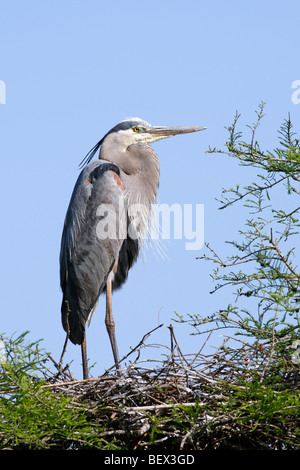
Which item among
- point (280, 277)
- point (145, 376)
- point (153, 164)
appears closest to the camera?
point (280, 277)

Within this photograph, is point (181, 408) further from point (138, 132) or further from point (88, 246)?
point (138, 132)

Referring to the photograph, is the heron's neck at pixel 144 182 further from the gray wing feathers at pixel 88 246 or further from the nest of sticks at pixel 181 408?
Result: the nest of sticks at pixel 181 408

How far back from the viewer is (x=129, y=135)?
6449 millimetres

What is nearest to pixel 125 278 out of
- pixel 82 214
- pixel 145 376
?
pixel 82 214

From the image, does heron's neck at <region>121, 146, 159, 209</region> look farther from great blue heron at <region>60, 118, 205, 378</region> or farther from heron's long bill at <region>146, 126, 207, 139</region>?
heron's long bill at <region>146, 126, 207, 139</region>

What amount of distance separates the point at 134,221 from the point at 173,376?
8.76 ft

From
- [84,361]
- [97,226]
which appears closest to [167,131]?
[97,226]

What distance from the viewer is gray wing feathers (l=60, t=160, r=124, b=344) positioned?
19.5 feet

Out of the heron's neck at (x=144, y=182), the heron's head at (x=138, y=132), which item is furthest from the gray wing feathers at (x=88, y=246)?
the heron's head at (x=138, y=132)

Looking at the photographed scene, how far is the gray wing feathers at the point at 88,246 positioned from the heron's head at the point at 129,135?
0.32 m

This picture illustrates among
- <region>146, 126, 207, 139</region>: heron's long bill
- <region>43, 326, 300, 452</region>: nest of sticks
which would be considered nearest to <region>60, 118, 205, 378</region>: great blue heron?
<region>146, 126, 207, 139</region>: heron's long bill
